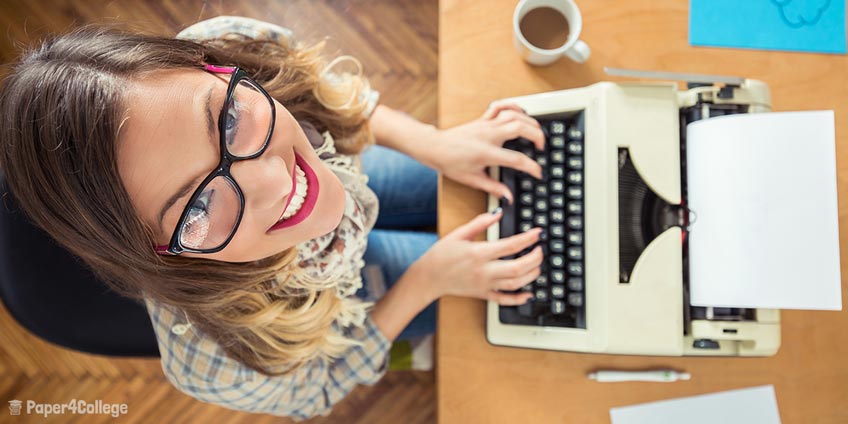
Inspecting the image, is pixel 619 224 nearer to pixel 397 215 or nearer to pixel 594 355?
pixel 594 355

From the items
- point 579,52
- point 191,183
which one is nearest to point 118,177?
point 191,183

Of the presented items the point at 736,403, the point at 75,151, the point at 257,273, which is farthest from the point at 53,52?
the point at 736,403

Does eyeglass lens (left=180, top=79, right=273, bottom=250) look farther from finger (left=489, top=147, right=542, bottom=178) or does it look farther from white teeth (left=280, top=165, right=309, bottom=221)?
finger (left=489, top=147, right=542, bottom=178)

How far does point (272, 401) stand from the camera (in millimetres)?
800

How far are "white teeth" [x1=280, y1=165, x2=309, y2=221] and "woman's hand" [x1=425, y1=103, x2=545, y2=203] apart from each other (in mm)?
229

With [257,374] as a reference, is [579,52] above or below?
above

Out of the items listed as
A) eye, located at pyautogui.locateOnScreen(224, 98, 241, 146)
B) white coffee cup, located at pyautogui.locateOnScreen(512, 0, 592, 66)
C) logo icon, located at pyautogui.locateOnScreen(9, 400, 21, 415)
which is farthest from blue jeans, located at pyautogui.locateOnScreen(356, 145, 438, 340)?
logo icon, located at pyautogui.locateOnScreen(9, 400, 21, 415)

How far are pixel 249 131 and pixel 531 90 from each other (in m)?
0.43

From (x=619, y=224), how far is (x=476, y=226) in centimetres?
19

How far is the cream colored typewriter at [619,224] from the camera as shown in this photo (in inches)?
26.7

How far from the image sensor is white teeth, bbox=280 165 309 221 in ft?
2.07

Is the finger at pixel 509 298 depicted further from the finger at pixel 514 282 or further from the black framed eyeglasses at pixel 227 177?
the black framed eyeglasses at pixel 227 177

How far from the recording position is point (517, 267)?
0.74 meters

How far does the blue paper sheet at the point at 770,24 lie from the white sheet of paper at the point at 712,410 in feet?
1.64
